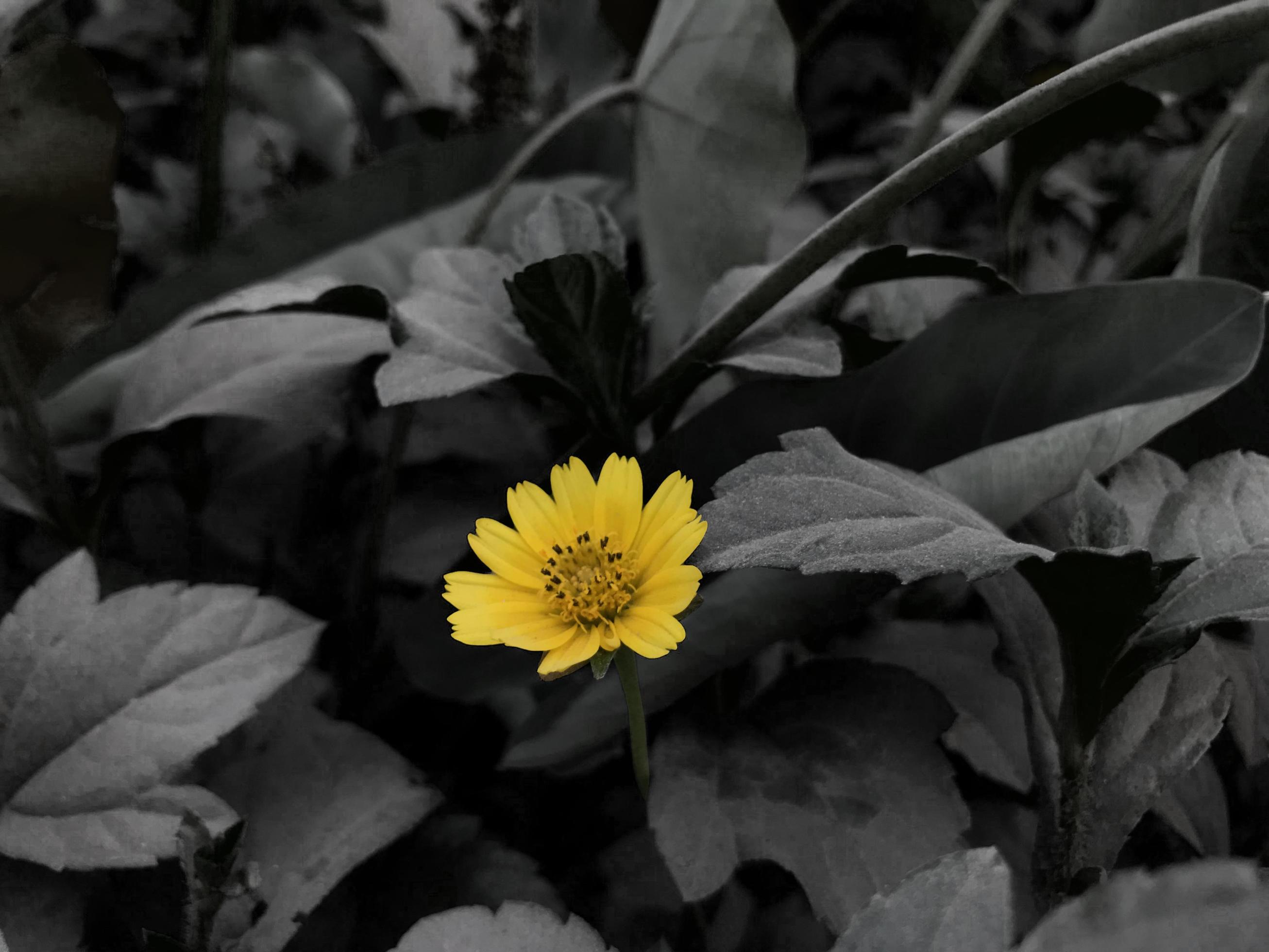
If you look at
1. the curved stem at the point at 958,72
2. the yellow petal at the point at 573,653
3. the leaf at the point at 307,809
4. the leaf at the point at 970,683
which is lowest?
the leaf at the point at 307,809

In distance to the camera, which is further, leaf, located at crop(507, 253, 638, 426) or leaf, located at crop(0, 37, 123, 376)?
leaf, located at crop(0, 37, 123, 376)

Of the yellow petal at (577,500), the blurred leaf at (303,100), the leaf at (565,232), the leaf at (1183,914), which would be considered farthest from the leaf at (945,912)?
the blurred leaf at (303,100)

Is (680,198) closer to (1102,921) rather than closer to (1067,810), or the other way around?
(1067,810)

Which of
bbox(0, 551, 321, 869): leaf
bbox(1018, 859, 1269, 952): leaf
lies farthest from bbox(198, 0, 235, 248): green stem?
bbox(1018, 859, 1269, 952): leaf

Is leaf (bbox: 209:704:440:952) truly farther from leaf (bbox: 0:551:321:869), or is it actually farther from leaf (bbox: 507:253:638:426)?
leaf (bbox: 507:253:638:426)

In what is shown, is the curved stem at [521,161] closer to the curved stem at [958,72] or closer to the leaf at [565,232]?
the leaf at [565,232]

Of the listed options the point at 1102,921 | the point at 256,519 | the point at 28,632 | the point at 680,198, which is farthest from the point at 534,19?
the point at 1102,921
